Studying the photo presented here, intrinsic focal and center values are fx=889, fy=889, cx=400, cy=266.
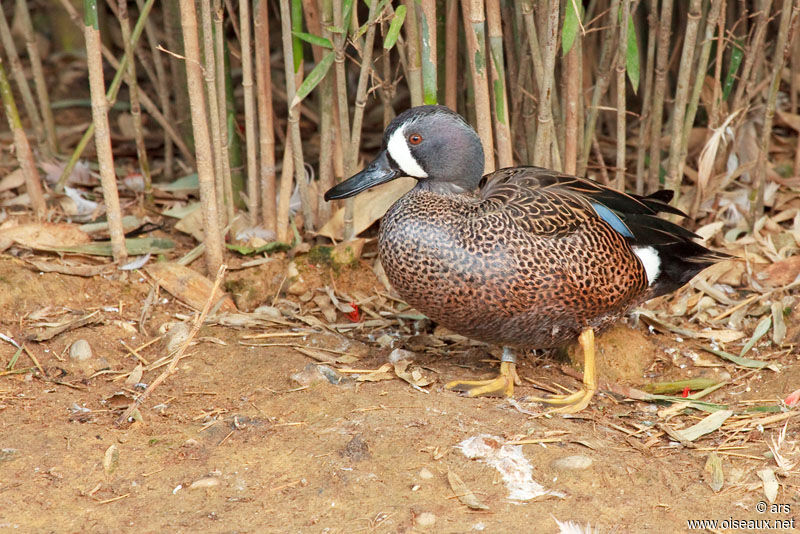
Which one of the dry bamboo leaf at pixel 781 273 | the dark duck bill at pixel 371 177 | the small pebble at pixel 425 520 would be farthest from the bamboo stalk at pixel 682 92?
the small pebble at pixel 425 520

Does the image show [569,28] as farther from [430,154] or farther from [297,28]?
[297,28]

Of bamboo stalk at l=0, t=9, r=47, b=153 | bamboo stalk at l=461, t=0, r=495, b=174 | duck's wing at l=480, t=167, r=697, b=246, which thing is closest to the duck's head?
duck's wing at l=480, t=167, r=697, b=246

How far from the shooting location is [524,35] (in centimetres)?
350

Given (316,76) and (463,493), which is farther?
(316,76)

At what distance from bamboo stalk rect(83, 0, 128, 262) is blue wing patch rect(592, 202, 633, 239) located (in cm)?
173

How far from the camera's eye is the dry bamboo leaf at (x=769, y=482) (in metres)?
2.41

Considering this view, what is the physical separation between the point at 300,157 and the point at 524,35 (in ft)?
3.29

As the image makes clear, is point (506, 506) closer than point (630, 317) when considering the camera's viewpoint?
Yes

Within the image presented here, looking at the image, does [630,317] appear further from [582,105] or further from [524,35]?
[524,35]

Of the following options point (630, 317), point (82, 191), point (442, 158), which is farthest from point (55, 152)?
point (630, 317)

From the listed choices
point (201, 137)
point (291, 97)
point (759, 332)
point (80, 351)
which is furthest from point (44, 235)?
point (759, 332)

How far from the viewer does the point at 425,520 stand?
7.28 ft

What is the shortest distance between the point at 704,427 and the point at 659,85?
1.43 m

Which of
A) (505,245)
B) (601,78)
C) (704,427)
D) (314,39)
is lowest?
(704,427)
